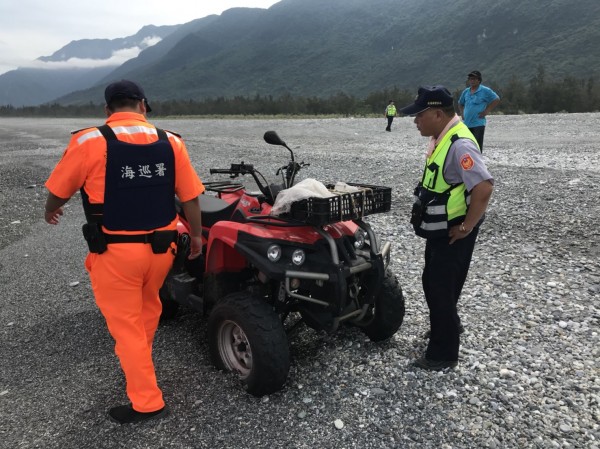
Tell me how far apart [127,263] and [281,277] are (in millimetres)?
960

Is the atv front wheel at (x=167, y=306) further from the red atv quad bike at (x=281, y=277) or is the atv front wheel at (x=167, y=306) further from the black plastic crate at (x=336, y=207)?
the black plastic crate at (x=336, y=207)

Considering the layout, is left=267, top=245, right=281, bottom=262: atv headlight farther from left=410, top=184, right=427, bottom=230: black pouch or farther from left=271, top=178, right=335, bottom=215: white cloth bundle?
left=410, top=184, right=427, bottom=230: black pouch

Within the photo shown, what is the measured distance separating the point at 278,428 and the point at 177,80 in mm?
193083

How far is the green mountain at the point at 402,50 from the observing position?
89.8 m

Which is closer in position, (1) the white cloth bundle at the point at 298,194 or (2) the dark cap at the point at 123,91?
(2) the dark cap at the point at 123,91

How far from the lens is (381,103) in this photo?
43.9 metres

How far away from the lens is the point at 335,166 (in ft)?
42.5

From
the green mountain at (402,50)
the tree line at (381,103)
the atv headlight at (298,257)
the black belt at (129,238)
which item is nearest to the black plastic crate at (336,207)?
the atv headlight at (298,257)

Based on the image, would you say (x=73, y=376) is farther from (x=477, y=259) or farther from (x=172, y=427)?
(x=477, y=259)

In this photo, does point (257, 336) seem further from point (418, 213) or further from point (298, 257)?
point (418, 213)

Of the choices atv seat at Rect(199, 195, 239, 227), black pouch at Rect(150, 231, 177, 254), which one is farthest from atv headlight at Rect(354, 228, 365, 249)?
black pouch at Rect(150, 231, 177, 254)

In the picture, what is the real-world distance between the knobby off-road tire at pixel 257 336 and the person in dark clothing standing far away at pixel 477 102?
6314 millimetres

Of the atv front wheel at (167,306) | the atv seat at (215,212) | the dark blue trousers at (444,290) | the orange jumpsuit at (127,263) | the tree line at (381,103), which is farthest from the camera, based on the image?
the tree line at (381,103)

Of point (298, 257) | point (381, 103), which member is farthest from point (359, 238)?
point (381, 103)
